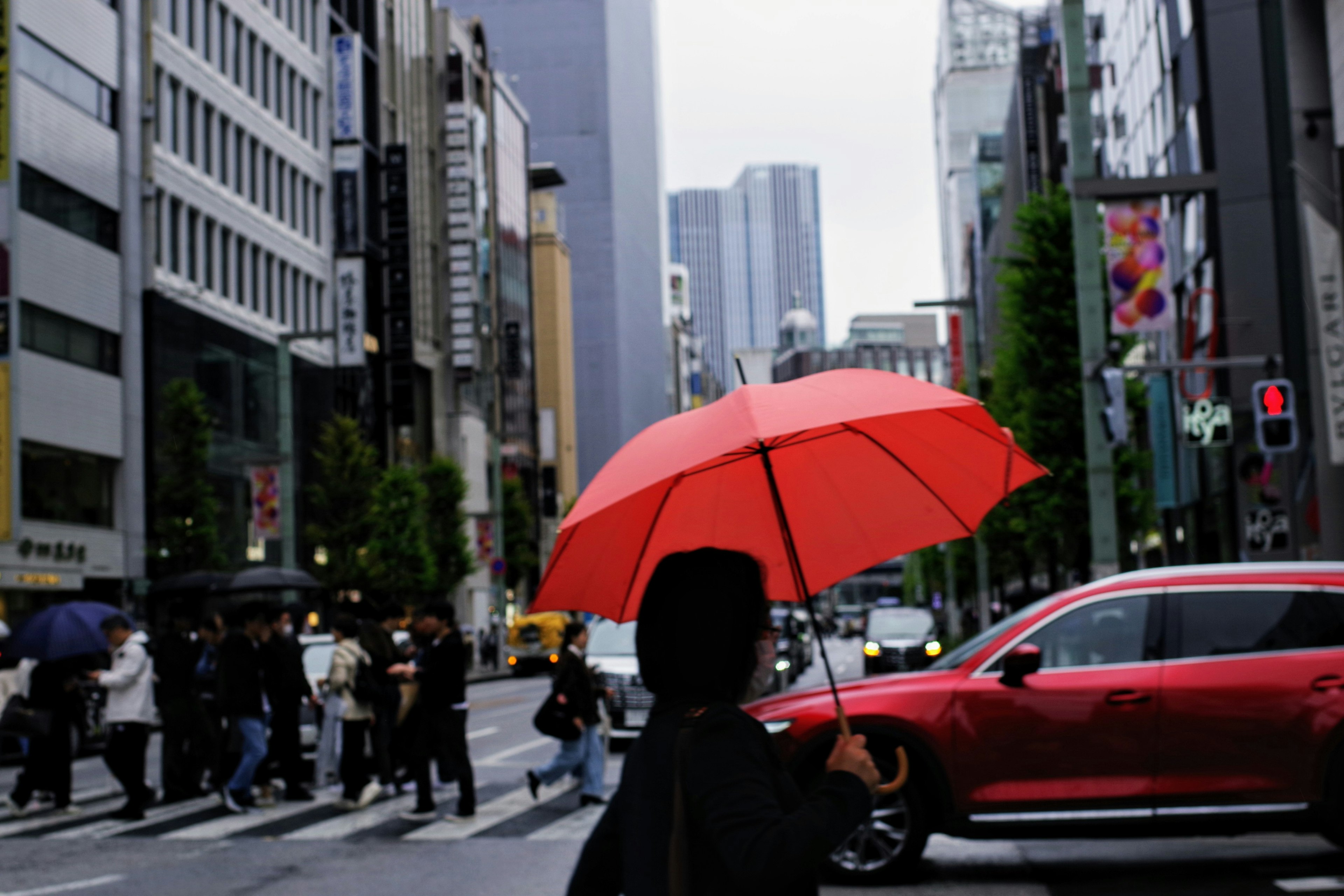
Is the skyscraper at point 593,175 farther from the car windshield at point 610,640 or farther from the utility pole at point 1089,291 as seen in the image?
the utility pole at point 1089,291

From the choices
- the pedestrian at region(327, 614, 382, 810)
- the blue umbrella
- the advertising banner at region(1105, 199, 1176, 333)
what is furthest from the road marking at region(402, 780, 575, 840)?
the advertising banner at region(1105, 199, 1176, 333)

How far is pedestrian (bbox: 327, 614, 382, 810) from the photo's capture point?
13.8 m

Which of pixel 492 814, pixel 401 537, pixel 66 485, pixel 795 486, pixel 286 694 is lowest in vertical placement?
pixel 492 814

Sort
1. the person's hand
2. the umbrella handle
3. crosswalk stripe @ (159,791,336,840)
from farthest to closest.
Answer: crosswalk stripe @ (159,791,336,840), the umbrella handle, the person's hand

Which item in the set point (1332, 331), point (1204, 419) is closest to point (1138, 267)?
point (1332, 331)

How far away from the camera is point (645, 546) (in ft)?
13.5

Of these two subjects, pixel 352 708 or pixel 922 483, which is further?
pixel 352 708

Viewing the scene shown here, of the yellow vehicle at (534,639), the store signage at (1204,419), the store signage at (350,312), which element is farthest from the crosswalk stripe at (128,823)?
the yellow vehicle at (534,639)

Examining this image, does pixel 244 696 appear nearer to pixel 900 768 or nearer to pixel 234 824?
pixel 234 824

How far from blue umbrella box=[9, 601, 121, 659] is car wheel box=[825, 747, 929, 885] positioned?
842 centimetres

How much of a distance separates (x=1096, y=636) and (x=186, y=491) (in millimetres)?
30132

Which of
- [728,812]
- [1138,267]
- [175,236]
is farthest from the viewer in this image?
[175,236]

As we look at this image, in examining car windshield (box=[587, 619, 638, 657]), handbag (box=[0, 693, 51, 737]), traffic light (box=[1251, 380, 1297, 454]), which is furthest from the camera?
traffic light (box=[1251, 380, 1297, 454])

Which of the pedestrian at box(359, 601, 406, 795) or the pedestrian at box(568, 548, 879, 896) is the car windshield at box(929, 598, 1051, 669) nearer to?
the pedestrian at box(359, 601, 406, 795)
